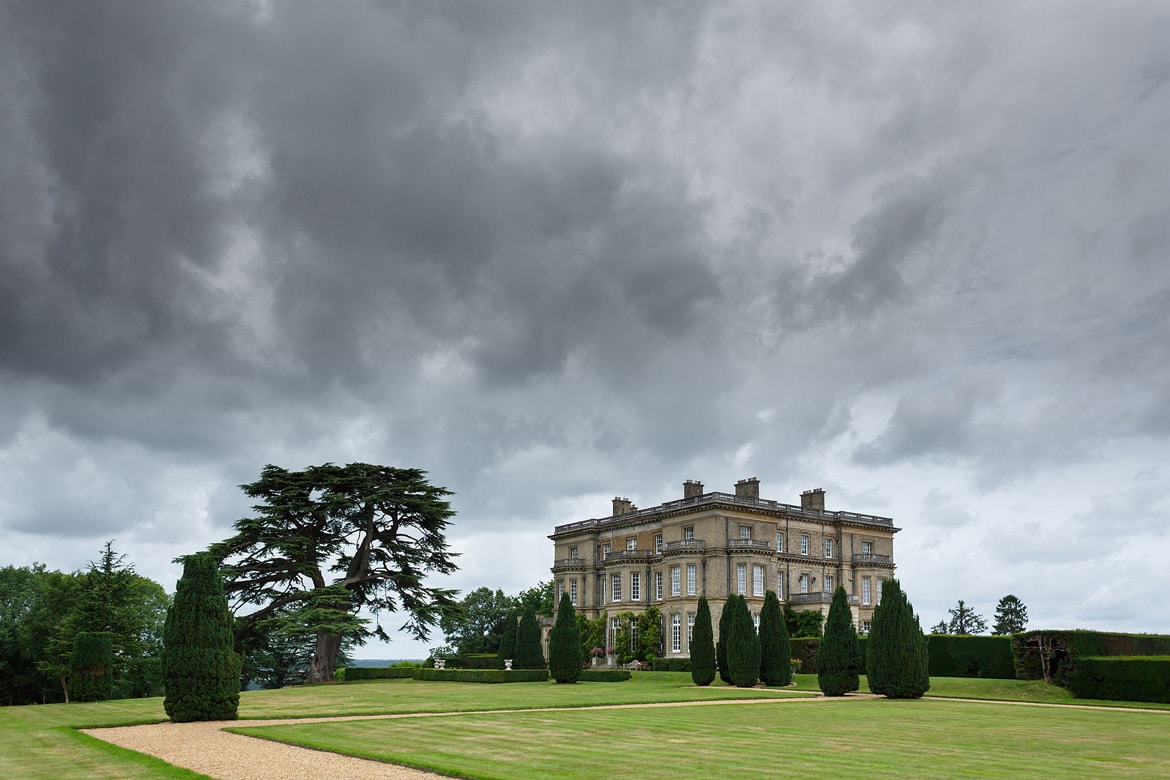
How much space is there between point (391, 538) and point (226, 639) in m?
26.4

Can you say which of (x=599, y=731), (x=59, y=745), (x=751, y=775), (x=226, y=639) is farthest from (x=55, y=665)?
(x=751, y=775)

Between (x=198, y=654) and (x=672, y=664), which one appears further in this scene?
(x=672, y=664)

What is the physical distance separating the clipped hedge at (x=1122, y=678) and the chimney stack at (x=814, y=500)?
32656 millimetres

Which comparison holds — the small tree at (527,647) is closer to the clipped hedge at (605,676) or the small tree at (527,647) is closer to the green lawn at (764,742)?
the clipped hedge at (605,676)

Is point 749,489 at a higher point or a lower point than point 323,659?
higher

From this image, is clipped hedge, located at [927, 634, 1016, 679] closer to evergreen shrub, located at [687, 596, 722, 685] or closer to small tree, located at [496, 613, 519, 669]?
evergreen shrub, located at [687, 596, 722, 685]

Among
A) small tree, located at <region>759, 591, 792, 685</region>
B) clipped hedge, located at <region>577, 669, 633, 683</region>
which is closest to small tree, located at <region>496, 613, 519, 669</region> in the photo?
clipped hedge, located at <region>577, 669, 633, 683</region>

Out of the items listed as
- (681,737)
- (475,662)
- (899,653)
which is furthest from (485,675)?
(681,737)

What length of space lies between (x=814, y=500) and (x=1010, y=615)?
28912mm

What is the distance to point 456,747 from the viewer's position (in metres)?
16.7

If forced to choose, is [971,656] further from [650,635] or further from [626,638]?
[626,638]

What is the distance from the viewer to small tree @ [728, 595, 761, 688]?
131 ft

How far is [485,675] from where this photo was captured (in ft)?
144

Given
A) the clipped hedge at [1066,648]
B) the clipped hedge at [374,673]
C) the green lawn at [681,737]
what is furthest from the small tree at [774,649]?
the clipped hedge at [374,673]
